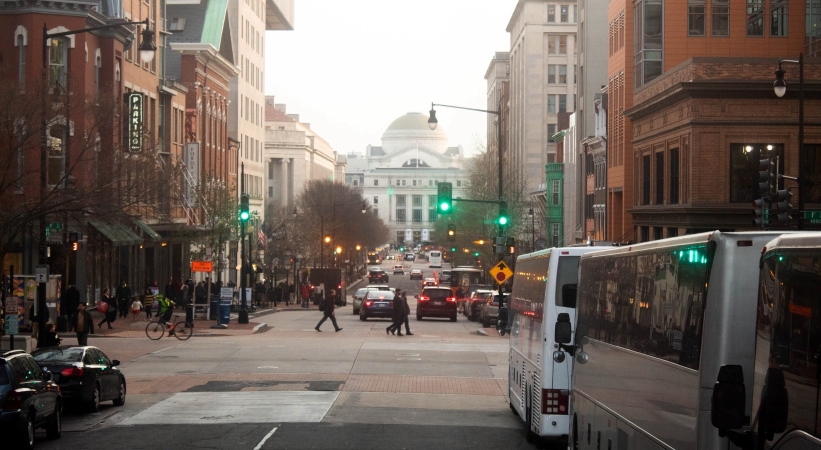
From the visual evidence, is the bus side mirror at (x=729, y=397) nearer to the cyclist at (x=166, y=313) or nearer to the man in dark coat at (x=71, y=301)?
the cyclist at (x=166, y=313)

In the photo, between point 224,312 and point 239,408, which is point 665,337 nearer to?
point 239,408

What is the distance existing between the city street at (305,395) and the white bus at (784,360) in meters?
10.2

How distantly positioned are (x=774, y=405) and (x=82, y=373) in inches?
625

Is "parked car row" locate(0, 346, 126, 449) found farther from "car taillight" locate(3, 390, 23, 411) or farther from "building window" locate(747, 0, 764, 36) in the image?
"building window" locate(747, 0, 764, 36)

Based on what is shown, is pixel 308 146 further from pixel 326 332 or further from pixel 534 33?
pixel 326 332

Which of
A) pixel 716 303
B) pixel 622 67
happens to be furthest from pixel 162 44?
pixel 716 303

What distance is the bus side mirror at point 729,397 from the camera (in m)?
6.00

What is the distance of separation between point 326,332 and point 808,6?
2304cm

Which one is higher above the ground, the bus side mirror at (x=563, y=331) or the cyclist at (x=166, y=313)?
the bus side mirror at (x=563, y=331)

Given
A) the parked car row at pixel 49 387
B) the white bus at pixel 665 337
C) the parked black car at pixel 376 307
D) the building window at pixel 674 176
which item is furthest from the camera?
the parked black car at pixel 376 307

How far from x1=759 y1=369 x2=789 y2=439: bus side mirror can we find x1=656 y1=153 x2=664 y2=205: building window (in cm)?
3880

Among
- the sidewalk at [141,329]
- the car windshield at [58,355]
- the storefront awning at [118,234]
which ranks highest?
the storefront awning at [118,234]

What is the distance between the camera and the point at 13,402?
1459 cm

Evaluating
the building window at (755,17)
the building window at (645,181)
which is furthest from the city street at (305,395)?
the building window at (755,17)
